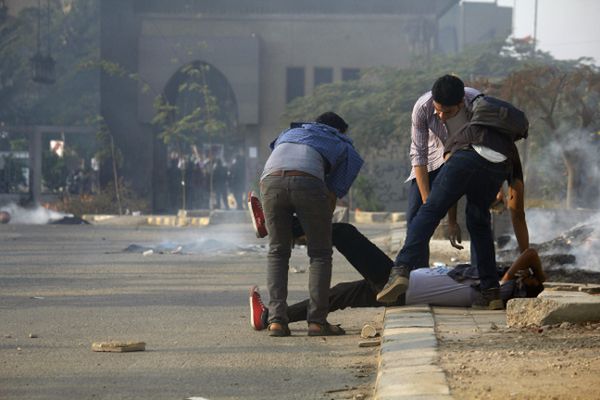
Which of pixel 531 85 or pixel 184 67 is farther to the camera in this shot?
pixel 184 67

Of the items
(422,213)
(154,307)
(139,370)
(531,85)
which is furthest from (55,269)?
(531,85)

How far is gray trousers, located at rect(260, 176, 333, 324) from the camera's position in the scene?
8.20 metres

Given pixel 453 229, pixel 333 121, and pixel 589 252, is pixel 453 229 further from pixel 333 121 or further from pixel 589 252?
pixel 589 252

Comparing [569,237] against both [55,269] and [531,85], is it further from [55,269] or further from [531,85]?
[531,85]

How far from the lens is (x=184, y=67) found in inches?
1780

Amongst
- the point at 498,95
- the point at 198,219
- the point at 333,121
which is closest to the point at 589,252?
the point at 333,121

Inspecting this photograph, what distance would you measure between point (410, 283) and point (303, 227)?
0.87m

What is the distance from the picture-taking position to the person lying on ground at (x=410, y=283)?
8461mm

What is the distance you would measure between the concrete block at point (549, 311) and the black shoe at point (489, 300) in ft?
2.81

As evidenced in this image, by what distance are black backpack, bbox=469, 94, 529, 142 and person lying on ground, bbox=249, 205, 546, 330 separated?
789 mm

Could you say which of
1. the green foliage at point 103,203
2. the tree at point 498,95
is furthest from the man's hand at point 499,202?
the green foliage at point 103,203

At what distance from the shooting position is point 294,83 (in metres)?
47.0

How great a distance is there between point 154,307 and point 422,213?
282cm

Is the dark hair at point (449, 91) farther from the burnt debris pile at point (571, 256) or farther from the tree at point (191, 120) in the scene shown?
the tree at point (191, 120)
